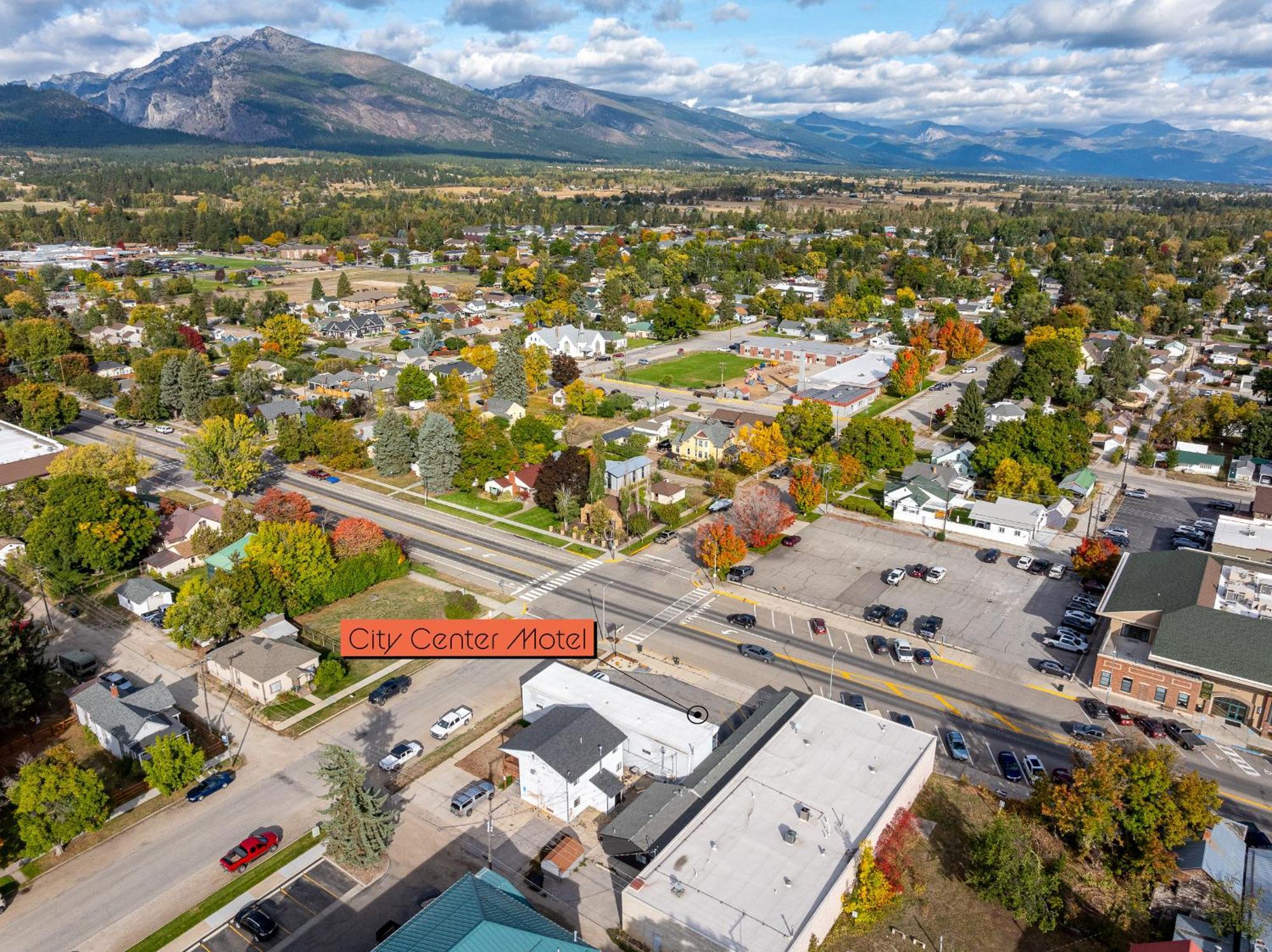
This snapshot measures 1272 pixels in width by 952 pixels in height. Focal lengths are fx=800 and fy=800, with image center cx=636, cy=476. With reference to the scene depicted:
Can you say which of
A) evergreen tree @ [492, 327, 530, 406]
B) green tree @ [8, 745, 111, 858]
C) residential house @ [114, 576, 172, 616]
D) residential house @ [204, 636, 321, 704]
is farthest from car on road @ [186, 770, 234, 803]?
evergreen tree @ [492, 327, 530, 406]

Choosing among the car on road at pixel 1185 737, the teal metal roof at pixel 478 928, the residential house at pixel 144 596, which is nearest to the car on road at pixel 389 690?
the teal metal roof at pixel 478 928

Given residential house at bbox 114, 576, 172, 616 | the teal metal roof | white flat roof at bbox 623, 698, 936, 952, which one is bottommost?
residential house at bbox 114, 576, 172, 616

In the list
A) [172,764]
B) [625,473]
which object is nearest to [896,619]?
[625,473]

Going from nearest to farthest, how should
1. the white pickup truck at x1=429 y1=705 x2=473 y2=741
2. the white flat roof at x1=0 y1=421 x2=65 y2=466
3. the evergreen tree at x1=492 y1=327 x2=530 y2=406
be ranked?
the white pickup truck at x1=429 y1=705 x2=473 y2=741 → the white flat roof at x1=0 y1=421 x2=65 y2=466 → the evergreen tree at x1=492 y1=327 x2=530 y2=406

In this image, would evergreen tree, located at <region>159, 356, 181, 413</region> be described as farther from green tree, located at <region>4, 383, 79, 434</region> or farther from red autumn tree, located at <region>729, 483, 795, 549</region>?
red autumn tree, located at <region>729, 483, 795, 549</region>

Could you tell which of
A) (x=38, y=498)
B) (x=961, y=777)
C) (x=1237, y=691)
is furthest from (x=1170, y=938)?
(x=38, y=498)

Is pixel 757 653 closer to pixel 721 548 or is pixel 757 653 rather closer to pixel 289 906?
pixel 721 548
